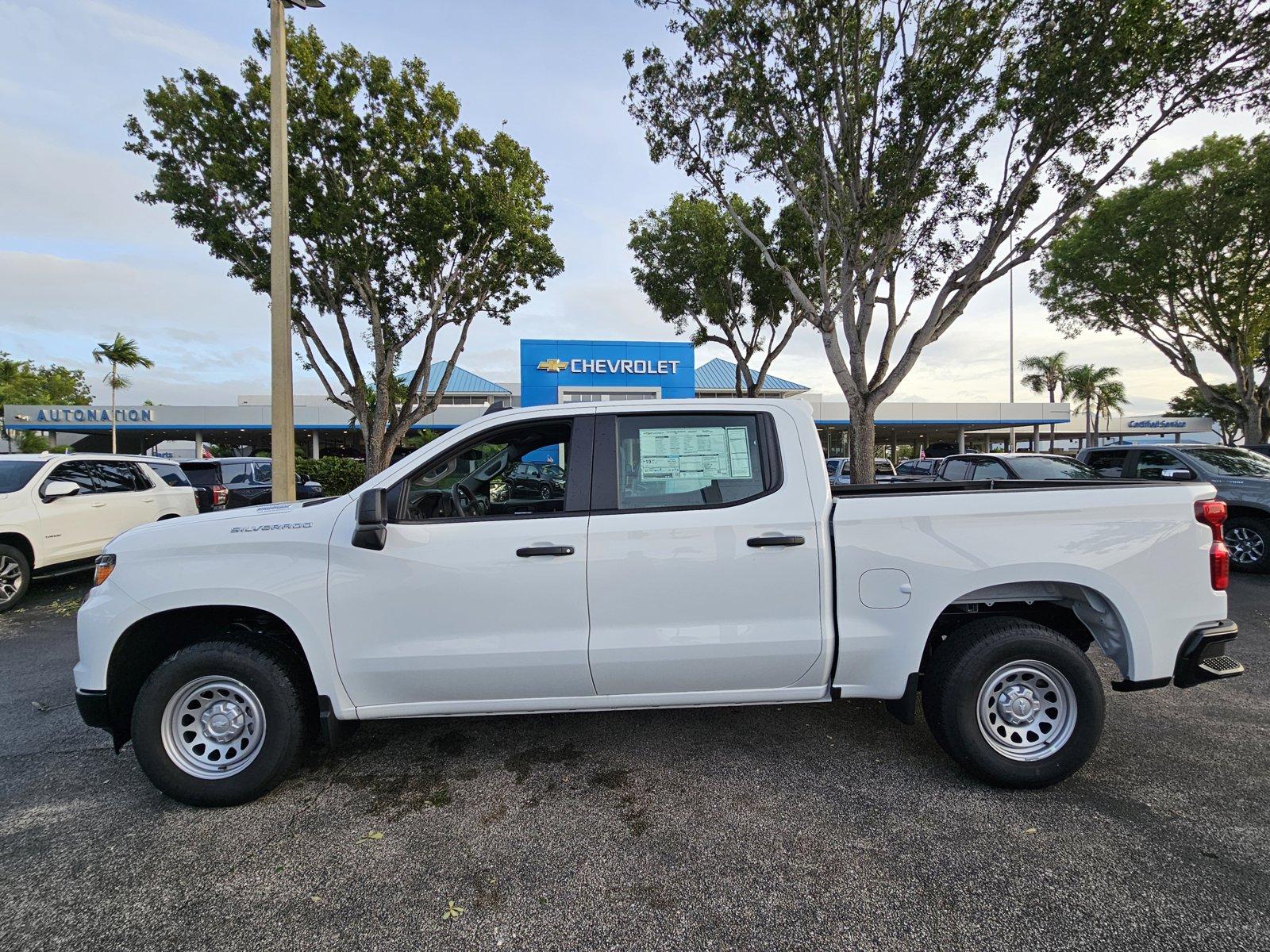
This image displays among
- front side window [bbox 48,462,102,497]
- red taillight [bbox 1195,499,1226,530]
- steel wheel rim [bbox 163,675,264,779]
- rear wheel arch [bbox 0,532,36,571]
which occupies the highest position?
front side window [bbox 48,462,102,497]

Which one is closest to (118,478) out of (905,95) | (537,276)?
(537,276)

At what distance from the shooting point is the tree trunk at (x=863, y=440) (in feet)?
35.6

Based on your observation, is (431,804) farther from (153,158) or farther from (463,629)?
(153,158)

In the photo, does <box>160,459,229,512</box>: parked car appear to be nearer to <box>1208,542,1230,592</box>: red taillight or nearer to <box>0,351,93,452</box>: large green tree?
<box>1208,542,1230,592</box>: red taillight

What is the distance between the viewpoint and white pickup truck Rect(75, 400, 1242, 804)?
2.78 metres

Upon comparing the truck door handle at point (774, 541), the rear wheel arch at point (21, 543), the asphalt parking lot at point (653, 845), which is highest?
the truck door handle at point (774, 541)

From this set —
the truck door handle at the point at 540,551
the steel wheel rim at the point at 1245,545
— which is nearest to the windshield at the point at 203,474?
the truck door handle at the point at 540,551

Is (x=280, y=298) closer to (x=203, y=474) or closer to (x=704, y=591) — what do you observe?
(x=203, y=474)

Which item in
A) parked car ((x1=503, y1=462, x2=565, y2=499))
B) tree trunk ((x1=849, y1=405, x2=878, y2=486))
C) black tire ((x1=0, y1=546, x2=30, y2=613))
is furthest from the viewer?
tree trunk ((x1=849, y1=405, x2=878, y2=486))

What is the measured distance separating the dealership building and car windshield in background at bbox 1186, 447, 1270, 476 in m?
7.35

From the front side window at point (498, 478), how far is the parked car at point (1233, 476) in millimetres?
7850

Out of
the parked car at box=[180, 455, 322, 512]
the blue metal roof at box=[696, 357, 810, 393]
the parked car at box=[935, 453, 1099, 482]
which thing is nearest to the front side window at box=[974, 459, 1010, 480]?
the parked car at box=[935, 453, 1099, 482]

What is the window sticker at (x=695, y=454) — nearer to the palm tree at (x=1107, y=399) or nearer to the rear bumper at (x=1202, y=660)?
the rear bumper at (x=1202, y=660)

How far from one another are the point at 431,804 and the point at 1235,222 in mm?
21741
